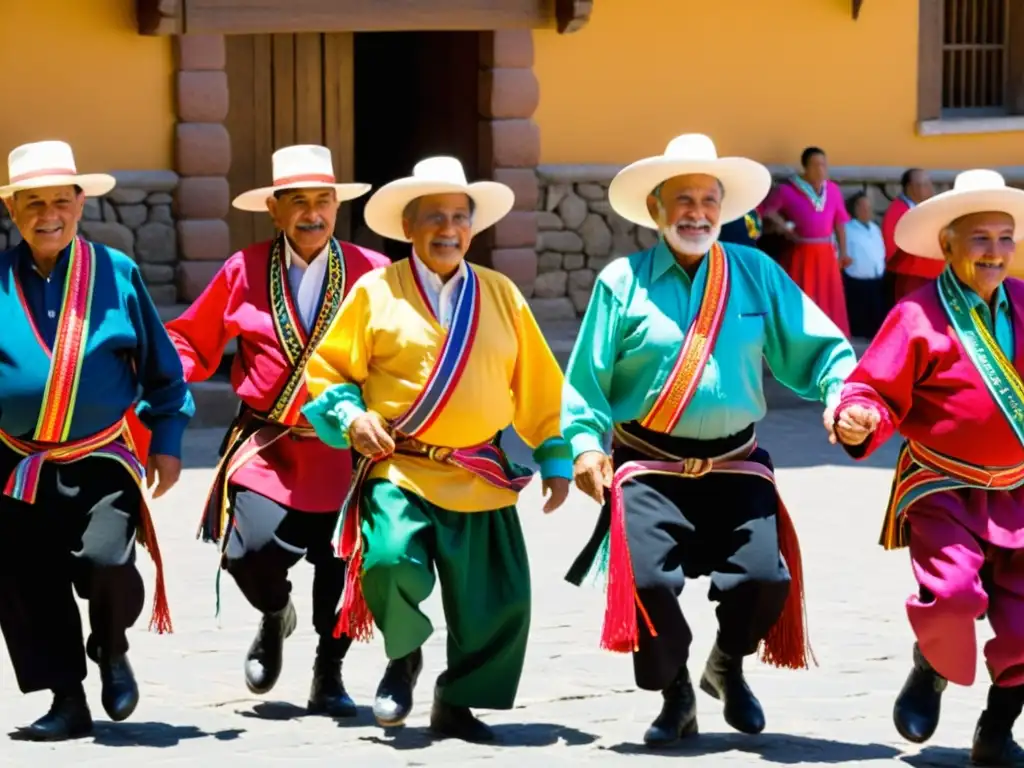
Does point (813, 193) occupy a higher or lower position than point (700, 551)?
higher

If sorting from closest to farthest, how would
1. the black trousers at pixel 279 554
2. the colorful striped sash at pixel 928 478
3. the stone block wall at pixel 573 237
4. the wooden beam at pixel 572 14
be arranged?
the colorful striped sash at pixel 928 478, the black trousers at pixel 279 554, the wooden beam at pixel 572 14, the stone block wall at pixel 573 237

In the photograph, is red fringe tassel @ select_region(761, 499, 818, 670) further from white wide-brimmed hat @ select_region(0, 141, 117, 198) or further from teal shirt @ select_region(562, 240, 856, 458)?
white wide-brimmed hat @ select_region(0, 141, 117, 198)

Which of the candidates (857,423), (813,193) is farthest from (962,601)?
(813,193)

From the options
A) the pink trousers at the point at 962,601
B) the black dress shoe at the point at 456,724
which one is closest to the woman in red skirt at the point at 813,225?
the black dress shoe at the point at 456,724

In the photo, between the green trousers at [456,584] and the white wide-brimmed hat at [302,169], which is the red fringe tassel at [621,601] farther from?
the white wide-brimmed hat at [302,169]

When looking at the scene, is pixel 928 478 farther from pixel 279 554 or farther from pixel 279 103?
pixel 279 103

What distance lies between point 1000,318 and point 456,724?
1891 millimetres

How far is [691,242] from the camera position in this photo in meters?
6.60

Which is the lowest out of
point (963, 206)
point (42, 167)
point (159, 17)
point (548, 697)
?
point (548, 697)

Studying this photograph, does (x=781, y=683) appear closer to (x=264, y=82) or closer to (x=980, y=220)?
(x=980, y=220)

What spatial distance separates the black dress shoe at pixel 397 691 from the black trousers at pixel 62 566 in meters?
0.73

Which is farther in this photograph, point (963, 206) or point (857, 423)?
point (963, 206)

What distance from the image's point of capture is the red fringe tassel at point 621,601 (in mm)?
6398

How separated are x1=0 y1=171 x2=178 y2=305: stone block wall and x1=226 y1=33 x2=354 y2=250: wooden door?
125 cm
